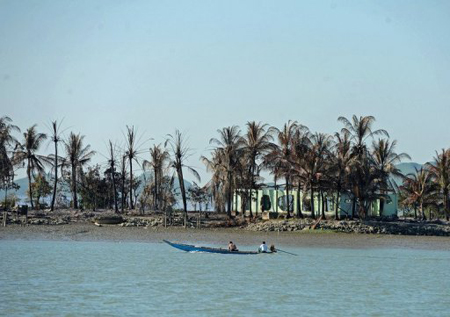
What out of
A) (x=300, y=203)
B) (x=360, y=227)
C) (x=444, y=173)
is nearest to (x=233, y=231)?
(x=360, y=227)

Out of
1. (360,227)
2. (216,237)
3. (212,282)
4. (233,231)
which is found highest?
(360,227)

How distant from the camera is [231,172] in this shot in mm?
81250

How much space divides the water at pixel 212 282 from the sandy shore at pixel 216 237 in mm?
5747

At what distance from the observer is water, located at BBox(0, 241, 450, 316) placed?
99.2 ft

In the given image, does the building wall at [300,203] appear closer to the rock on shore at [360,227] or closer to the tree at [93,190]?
the rock on shore at [360,227]

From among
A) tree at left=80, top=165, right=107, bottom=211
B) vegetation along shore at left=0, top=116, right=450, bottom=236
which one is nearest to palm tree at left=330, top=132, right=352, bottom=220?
vegetation along shore at left=0, top=116, right=450, bottom=236

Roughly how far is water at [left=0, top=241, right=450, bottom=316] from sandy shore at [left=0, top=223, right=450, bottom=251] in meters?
5.75

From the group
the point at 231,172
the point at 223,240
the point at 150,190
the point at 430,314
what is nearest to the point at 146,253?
the point at 223,240

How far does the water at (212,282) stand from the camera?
99.2ft

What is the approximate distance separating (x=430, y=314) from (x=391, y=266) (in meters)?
17.6

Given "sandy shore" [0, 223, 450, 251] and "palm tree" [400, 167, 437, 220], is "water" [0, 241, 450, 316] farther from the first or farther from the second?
"palm tree" [400, 167, 437, 220]

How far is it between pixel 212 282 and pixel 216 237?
2788 centimetres

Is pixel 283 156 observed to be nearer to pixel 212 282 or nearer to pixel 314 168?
pixel 314 168

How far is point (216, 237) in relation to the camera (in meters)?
65.8
